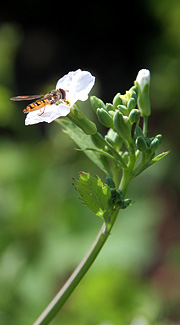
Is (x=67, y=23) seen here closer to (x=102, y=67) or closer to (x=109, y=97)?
(x=102, y=67)

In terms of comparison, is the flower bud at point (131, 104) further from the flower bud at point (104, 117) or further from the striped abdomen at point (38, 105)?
the striped abdomen at point (38, 105)

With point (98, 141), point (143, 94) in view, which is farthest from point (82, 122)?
point (143, 94)

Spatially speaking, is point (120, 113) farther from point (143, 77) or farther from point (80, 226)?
point (80, 226)

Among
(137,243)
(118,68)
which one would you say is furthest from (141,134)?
(118,68)

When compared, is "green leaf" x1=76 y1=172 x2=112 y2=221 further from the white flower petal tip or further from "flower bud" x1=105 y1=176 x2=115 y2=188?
the white flower petal tip

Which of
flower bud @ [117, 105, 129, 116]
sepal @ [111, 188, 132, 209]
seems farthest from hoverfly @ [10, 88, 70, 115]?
sepal @ [111, 188, 132, 209]

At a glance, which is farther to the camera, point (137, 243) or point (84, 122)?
point (137, 243)
